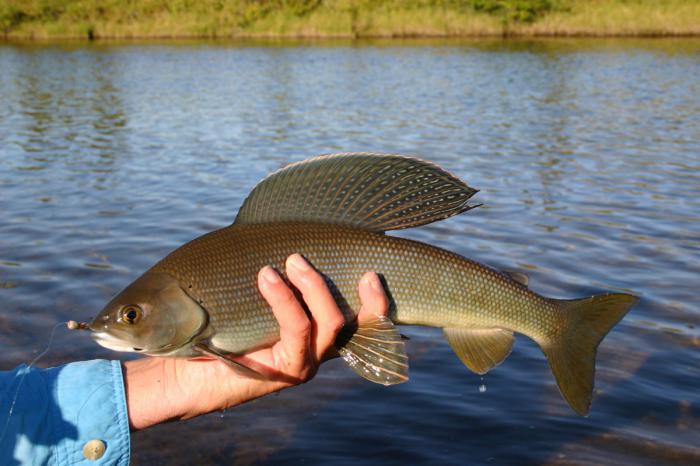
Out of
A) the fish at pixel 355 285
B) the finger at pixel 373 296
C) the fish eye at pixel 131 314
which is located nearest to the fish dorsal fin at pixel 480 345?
the fish at pixel 355 285

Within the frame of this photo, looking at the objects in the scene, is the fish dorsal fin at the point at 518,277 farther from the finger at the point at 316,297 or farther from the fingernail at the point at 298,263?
the fingernail at the point at 298,263

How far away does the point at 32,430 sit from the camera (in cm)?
257

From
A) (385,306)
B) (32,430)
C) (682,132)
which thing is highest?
(385,306)

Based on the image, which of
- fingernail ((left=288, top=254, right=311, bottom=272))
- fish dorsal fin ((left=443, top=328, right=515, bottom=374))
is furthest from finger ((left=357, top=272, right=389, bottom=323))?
fish dorsal fin ((left=443, top=328, right=515, bottom=374))

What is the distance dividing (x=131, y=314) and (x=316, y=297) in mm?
607

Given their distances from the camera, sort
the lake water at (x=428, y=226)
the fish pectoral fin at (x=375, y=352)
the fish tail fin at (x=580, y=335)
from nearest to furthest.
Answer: the fish pectoral fin at (x=375, y=352) < the fish tail fin at (x=580, y=335) < the lake water at (x=428, y=226)

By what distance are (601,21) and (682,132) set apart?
2969 centimetres

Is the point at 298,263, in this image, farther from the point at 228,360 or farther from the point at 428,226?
the point at 428,226

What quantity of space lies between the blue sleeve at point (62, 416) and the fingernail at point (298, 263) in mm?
835

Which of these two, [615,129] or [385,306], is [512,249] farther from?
[615,129]

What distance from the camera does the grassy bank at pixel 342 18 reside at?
4262 cm

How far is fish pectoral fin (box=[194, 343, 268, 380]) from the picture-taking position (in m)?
2.40

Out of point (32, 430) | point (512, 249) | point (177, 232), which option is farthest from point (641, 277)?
point (32, 430)

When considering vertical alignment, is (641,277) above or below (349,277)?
below
